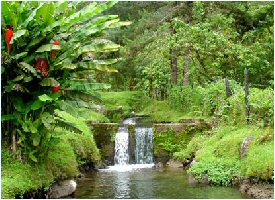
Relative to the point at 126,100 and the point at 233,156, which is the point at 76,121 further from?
the point at 126,100

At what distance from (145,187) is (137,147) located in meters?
5.11

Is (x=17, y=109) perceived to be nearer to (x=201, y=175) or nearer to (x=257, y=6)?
(x=201, y=175)

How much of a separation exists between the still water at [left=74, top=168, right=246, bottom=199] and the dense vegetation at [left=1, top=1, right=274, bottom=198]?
1.81 ft

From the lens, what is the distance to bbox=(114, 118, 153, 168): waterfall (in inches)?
667

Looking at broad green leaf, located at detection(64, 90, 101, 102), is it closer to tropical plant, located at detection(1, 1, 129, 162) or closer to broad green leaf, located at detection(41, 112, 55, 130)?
tropical plant, located at detection(1, 1, 129, 162)

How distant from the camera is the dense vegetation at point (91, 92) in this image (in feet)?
34.0

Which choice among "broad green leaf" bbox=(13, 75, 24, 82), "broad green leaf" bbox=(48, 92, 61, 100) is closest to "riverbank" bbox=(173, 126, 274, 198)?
"broad green leaf" bbox=(48, 92, 61, 100)

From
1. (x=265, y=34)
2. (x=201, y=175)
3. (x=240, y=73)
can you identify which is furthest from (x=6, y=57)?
(x=265, y=34)

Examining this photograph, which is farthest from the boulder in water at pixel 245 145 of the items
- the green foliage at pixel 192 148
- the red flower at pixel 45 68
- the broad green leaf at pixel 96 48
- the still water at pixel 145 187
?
the red flower at pixel 45 68

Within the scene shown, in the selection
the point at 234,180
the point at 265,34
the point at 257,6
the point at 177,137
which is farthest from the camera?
the point at 265,34

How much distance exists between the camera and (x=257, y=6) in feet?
66.3

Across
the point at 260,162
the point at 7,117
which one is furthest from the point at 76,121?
the point at 260,162

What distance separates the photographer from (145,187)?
1218cm

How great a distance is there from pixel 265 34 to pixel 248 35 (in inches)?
77.3
